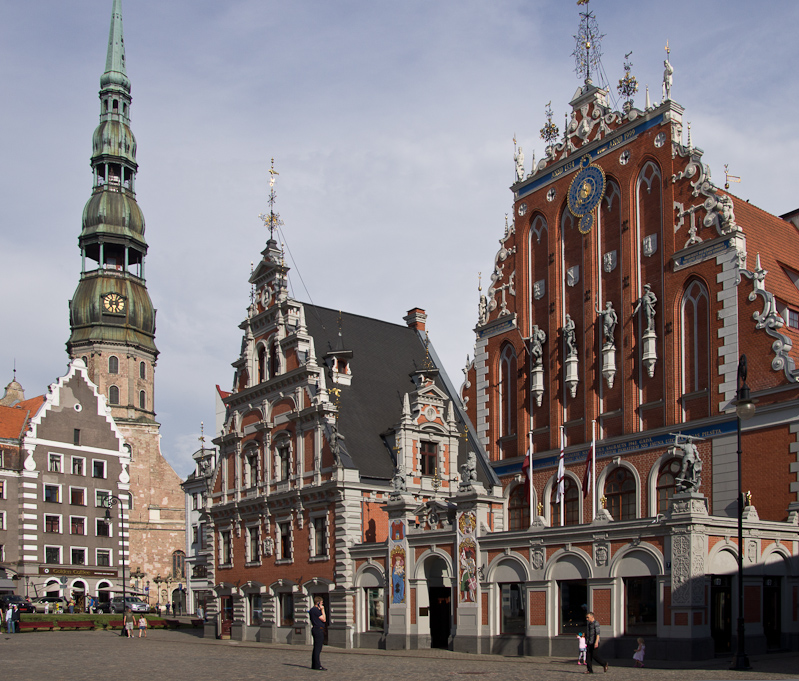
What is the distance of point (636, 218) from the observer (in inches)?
1383

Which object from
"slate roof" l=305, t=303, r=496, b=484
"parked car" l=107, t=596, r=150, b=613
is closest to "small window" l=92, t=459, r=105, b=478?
"parked car" l=107, t=596, r=150, b=613

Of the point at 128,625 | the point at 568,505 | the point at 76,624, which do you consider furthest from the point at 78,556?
the point at 568,505

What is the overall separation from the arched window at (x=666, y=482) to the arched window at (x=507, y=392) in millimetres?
7903

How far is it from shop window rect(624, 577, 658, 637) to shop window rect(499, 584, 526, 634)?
442 cm

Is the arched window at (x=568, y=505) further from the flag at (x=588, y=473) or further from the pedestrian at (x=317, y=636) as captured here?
the pedestrian at (x=317, y=636)

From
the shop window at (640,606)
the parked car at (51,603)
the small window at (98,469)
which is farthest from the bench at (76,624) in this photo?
the shop window at (640,606)

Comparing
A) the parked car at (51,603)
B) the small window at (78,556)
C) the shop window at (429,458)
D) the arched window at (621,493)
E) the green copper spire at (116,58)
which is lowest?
the parked car at (51,603)

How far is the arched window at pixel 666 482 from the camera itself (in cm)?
3209

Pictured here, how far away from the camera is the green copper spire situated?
103406mm

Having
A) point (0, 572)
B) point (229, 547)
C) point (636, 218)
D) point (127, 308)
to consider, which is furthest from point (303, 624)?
point (127, 308)

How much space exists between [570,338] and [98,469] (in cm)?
4615

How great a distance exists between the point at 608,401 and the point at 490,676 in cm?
1456

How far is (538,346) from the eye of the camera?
37812 mm

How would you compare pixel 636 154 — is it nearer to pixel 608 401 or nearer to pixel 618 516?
pixel 608 401
